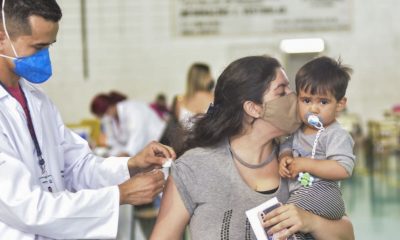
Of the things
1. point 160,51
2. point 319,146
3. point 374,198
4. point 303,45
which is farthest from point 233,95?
point 160,51

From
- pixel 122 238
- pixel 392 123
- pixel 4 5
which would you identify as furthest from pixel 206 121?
pixel 392 123

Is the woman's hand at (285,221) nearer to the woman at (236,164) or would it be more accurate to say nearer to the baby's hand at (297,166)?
the woman at (236,164)

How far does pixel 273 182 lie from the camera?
2.37 metres

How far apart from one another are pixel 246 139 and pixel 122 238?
3.34 meters

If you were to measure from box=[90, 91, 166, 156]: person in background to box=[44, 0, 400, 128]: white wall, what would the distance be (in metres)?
6.43

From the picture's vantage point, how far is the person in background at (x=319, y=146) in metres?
2.29

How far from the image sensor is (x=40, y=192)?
222cm

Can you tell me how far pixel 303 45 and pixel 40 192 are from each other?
11913 mm

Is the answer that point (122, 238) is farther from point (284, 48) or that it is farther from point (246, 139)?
point (284, 48)

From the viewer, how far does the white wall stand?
13.7 meters

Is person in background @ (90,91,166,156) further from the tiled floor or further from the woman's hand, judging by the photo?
the woman's hand

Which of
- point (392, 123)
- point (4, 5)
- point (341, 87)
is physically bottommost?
point (392, 123)

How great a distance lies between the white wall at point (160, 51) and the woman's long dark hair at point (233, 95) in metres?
11.4

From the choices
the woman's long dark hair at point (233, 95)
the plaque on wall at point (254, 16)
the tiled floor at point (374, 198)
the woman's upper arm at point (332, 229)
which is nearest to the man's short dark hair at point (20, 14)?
the woman's long dark hair at point (233, 95)
